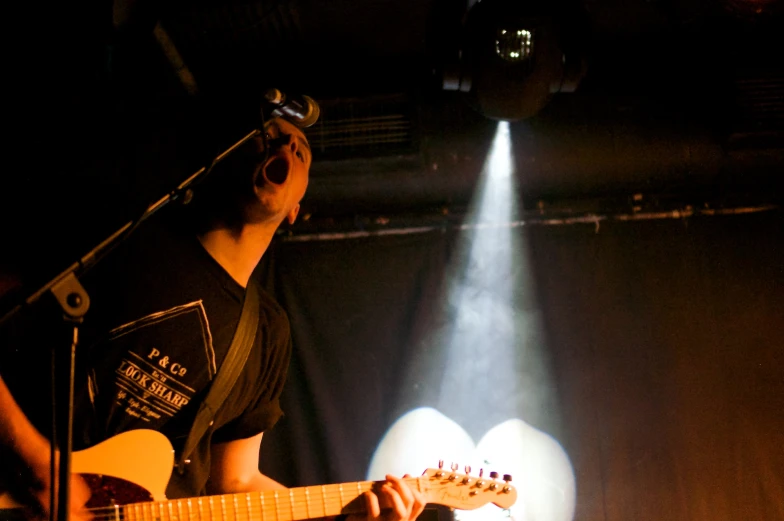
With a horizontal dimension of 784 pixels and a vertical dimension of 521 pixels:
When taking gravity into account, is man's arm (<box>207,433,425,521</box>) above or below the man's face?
below

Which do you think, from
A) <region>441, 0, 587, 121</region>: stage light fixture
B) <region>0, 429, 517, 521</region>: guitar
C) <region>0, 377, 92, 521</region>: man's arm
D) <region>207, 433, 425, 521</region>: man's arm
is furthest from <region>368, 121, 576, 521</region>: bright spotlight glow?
<region>0, 377, 92, 521</region>: man's arm

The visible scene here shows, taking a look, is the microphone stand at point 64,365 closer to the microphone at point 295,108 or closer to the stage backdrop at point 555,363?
the microphone at point 295,108

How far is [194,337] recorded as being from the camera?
2.10m

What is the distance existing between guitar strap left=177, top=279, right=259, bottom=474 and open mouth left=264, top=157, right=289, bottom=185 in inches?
15.4

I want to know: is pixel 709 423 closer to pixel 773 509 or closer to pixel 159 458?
pixel 773 509

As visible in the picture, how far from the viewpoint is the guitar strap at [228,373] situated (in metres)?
2.10

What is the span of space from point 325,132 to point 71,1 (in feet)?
3.72

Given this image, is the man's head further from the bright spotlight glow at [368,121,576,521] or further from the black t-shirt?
the bright spotlight glow at [368,121,576,521]

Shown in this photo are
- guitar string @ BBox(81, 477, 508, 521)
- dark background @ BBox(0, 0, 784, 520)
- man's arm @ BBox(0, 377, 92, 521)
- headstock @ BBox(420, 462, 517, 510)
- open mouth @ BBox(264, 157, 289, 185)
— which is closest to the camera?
man's arm @ BBox(0, 377, 92, 521)

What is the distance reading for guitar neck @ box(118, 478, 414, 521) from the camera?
187 cm

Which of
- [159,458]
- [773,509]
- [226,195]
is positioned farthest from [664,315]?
[159,458]

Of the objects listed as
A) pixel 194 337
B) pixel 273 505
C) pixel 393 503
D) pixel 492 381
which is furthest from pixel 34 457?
pixel 492 381

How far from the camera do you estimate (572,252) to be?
3.12m

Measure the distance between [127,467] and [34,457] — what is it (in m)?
0.23
